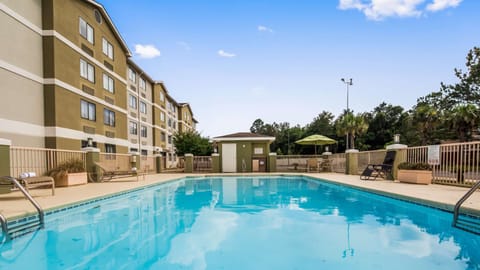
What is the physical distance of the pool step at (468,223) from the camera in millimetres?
5081

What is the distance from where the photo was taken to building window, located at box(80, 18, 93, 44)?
1675 cm

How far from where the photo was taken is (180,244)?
4.68m

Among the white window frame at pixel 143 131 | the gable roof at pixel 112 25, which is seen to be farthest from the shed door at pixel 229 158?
the gable roof at pixel 112 25

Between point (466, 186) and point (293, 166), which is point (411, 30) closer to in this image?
point (466, 186)

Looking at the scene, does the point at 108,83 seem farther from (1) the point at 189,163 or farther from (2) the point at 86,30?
(1) the point at 189,163

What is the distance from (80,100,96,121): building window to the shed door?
355 inches

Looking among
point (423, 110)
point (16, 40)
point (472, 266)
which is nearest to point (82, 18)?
point (16, 40)

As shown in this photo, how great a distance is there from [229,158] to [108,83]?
10.4 m

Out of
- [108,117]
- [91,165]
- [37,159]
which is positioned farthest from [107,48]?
[37,159]

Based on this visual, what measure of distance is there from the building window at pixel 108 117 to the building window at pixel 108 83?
160 cm

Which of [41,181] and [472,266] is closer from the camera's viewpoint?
[472,266]

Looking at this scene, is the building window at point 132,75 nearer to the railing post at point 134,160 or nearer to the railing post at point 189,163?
the railing post at point 134,160

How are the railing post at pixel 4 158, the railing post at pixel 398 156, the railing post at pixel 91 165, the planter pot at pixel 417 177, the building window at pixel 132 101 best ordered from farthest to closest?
the building window at pixel 132 101 → the railing post at pixel 91 165 → the railing post at pixel 398 156 → the planter pot at pixel 417 177 → the railing post at pixel 4 158

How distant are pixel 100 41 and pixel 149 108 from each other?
35.6 ft
